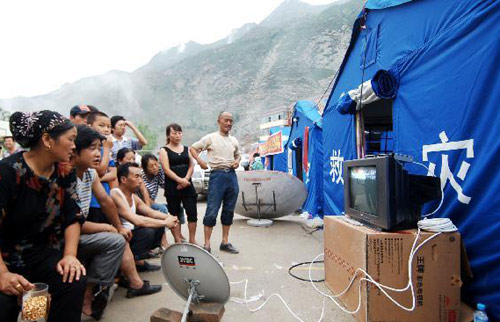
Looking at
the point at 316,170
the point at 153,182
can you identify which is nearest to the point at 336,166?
the point at 316,170

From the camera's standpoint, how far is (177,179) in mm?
4062

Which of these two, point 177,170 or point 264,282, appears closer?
point 264,282

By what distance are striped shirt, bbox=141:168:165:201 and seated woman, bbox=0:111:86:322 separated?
2.30m

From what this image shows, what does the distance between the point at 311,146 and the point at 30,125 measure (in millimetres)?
5921

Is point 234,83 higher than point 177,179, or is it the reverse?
point 234,83

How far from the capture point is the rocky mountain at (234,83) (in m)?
69.8

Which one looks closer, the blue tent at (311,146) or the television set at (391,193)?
the television set at (391,193)

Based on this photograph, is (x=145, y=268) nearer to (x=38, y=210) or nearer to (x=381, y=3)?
(x=38, y=210)

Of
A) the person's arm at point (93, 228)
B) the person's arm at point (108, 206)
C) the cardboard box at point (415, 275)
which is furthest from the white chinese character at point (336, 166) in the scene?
the person's arm at point (93, 228)

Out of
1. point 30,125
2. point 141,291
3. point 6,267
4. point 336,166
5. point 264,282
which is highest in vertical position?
point 30,125

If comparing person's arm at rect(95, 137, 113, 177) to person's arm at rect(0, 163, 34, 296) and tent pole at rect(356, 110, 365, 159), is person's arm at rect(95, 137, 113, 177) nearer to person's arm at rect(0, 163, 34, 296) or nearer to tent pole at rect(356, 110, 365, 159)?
person's arm at rect(0, 163, 34, 296)

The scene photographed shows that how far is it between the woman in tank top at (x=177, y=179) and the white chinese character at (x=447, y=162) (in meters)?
2.77

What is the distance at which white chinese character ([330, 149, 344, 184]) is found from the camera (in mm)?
5273

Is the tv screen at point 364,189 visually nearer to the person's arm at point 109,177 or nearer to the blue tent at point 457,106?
the blue tent at point 457,106
